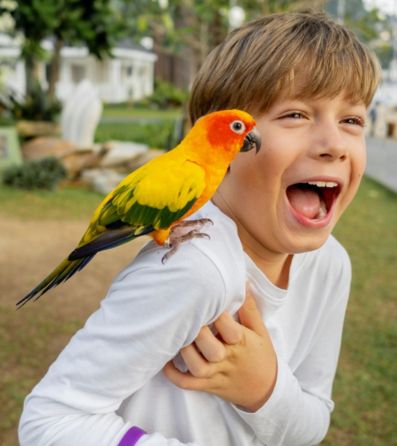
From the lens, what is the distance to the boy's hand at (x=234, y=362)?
1059mm

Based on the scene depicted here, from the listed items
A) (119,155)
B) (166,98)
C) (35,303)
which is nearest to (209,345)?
(35,303)

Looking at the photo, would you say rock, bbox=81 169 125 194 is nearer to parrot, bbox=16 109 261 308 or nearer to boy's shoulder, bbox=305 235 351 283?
boy's shoulder, bbox=305 235 351 283

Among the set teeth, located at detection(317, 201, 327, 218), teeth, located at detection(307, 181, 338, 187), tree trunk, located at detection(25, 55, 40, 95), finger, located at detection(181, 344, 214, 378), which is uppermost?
teeth, located at detection(307, 181, 338, 187)

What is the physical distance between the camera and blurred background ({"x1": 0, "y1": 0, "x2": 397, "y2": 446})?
3.33 meters

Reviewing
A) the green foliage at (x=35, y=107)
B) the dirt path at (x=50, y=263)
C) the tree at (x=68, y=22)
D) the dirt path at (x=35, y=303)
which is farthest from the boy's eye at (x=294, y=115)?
the green foliage at (x=35, y=107)

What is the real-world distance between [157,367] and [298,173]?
469 mm

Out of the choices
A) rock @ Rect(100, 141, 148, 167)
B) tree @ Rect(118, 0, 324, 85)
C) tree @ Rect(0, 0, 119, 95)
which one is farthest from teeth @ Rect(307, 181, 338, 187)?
rock @ Rect(100, 141, 148, 167)

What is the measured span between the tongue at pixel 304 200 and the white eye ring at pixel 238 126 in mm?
213

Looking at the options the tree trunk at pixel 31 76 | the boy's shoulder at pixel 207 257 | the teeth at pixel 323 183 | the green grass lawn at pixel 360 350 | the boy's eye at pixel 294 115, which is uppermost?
the boy's eye at pixel 294 115

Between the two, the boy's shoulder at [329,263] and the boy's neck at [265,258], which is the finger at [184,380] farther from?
the boy's shoulder at [329,263]

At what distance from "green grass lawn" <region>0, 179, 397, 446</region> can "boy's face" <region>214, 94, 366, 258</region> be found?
206 cm

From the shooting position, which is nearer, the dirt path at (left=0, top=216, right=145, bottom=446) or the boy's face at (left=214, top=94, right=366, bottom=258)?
the boy's face at (left=214, top=94, right=366, bottom=258)

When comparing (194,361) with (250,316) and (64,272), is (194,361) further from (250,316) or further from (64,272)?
(64,272)

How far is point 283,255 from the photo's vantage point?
1238 millimetres
